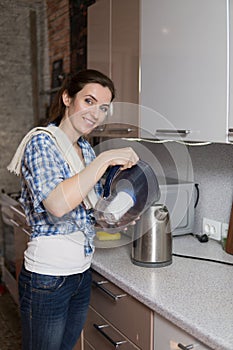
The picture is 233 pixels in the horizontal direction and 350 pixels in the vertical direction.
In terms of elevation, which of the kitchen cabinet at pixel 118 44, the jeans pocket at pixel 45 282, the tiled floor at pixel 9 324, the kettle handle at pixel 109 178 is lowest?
the tiled floor at pixel 9 324

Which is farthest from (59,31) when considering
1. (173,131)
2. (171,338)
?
(171,338)

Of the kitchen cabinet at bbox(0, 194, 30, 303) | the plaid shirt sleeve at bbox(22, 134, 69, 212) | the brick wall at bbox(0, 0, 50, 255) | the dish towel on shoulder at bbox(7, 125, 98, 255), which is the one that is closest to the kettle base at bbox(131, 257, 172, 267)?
the dish towel on shoulder at bbox(7, 125, 98, 255)

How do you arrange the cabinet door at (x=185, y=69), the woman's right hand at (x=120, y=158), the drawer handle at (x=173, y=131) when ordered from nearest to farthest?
the woman's right hand at (x=120, y=158)
the cabinet door at (x=185, y=69)
the drawer handle at (x=173, y=131)

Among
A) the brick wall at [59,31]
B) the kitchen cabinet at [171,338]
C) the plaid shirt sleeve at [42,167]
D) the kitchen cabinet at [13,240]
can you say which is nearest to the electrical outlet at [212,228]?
the kitchen cabinet at [171,338]

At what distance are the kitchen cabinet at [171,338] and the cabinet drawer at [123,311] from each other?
38 mm

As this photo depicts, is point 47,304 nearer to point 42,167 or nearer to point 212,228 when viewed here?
point 42,167

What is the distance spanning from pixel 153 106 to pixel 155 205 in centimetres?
42

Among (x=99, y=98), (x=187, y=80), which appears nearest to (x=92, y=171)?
(x=99, y=98)

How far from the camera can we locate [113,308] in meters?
1.70

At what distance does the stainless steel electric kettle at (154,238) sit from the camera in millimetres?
1689

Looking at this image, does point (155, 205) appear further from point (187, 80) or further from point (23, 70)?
point (23, 70)

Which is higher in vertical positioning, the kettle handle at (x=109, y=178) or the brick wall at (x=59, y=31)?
the brick wall at (x=59, y=31)

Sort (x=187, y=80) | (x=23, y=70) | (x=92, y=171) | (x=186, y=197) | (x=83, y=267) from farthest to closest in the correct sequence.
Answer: (x=23, y=70) < (x=186, y=197) < (x=187, y=80) < (x=83, y=267) < (x=92, y=171)

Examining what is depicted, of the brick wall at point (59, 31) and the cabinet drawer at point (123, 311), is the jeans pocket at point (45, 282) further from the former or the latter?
the brick wall at point (59, 31)
